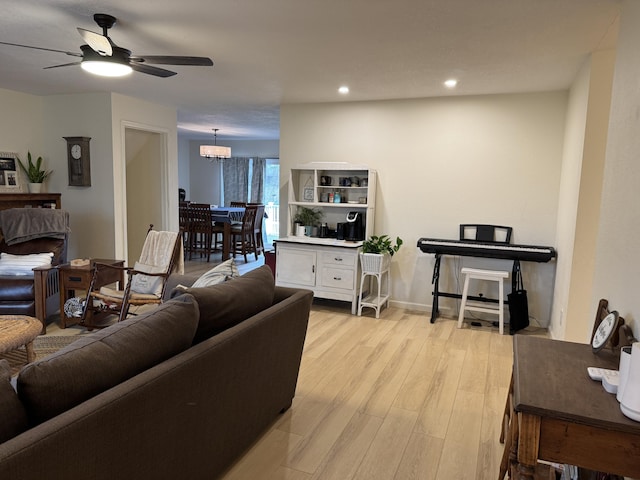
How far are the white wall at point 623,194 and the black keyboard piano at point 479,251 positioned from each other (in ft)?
5.26

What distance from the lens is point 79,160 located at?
517cm

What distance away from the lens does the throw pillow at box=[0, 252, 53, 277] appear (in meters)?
3.79

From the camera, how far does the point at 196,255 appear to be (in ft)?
26.1

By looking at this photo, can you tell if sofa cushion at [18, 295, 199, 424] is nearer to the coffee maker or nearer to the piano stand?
the piano stand

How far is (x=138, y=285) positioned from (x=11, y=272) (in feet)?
3.40

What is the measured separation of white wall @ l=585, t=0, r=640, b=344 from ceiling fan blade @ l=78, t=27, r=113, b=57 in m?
2.68

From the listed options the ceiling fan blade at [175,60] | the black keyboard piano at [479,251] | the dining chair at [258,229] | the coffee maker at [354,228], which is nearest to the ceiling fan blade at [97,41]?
the ceiling fan blade at [175,60]

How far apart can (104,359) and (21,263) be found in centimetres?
316

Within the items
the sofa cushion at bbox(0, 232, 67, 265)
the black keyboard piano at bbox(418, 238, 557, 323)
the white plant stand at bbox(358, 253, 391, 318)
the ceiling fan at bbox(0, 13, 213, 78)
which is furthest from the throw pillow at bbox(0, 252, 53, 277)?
the black keyboard piano at bbox(418, 238, 557, 323)

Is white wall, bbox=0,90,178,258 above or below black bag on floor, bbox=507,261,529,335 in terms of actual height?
above

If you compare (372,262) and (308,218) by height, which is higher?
(308,218)

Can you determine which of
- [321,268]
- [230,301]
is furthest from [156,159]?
[230,301]

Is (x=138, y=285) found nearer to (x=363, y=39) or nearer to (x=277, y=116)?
(x=363, y=39)

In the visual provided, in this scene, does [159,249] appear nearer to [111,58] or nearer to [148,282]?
[148,282]
